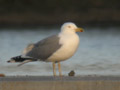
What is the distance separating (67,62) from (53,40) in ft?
17.4

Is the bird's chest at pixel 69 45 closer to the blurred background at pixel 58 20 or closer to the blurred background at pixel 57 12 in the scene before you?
the blurred background at pixel 58 20

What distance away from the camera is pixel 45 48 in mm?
8828

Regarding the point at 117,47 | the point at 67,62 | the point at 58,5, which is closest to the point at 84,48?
the point at 117,47

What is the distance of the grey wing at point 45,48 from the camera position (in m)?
8.70

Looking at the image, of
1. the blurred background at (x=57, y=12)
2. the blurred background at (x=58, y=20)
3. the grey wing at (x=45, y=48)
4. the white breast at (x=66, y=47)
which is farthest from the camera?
the blurred background at (x=57, y=12)

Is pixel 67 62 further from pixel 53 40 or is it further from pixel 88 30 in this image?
pixel 88 30
